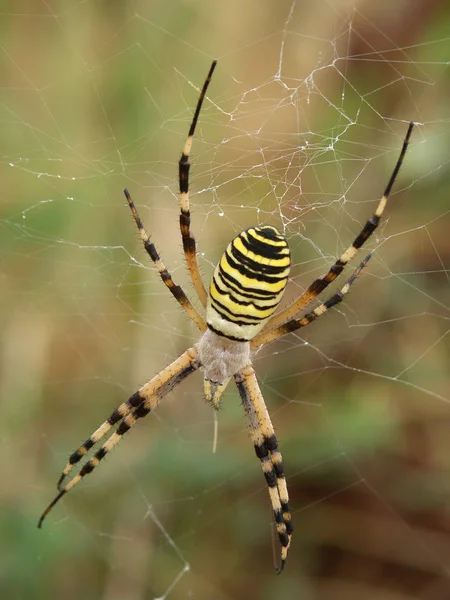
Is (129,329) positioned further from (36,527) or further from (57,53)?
(57,53)

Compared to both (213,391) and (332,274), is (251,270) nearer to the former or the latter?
(332,274)

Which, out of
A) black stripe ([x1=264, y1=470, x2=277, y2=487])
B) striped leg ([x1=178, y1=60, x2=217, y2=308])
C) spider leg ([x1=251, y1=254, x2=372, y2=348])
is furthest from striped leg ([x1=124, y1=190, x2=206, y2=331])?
black stripe ([x1=264, y1=470, x2=277, y2=487])

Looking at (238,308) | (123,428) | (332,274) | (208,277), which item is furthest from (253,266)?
(123,428)

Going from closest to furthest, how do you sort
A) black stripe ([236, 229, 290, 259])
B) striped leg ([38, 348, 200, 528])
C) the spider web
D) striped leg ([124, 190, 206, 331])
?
black stripe ([236, 229, 290, 259]) < striped leg ([124, 190, 206, 331]) < striped leg ([38, 348, 200, 528]) < the spider web

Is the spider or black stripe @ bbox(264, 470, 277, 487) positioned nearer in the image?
the spider

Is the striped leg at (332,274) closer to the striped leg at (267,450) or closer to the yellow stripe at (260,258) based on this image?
the yellow stripe at (260,258)

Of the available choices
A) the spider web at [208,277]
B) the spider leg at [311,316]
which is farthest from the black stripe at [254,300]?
the spider web at [208,277]

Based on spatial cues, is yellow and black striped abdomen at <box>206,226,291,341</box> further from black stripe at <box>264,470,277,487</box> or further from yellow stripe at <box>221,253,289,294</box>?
black stripe at <box>264,470,277,487</box>
